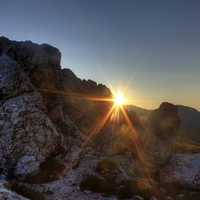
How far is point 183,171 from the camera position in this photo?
37312 millimetres

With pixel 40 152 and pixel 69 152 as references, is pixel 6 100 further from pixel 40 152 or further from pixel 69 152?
pixel 69 152

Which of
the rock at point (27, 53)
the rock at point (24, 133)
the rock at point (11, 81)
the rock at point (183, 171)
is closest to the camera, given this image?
the rock at point (24, 133)

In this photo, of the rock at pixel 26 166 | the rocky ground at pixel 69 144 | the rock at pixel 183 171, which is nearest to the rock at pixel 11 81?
the rocky ground at pixel 69 144

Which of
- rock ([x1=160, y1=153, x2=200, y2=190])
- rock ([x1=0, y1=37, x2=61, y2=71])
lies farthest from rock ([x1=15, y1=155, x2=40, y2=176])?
rock ([x1=160, y1=153, x2=200, y2=190])

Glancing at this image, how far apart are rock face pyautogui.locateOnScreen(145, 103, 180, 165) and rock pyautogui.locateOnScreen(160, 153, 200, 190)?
1842 millimetres

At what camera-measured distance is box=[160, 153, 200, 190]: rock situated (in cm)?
3488

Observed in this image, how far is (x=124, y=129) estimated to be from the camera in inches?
1656

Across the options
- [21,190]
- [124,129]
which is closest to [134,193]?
[21,190]

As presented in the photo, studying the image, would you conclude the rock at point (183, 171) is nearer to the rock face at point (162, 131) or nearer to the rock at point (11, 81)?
the rock face at point (162, 131)

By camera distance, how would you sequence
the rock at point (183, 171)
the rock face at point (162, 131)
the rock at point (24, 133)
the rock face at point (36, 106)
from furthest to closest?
the rock face at point (162, 131) < the rock at point (183, 171) < the rock face at point (36, 106) < the rock at point (24, 133)

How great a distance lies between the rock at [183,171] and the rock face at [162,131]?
1842mm

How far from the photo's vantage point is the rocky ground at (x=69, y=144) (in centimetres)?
2594

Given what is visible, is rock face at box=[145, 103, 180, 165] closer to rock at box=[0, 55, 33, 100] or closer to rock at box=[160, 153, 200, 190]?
rock at box=[160, 153, 200, 190]

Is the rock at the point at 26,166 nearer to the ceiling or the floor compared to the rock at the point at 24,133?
nearer to the floor
